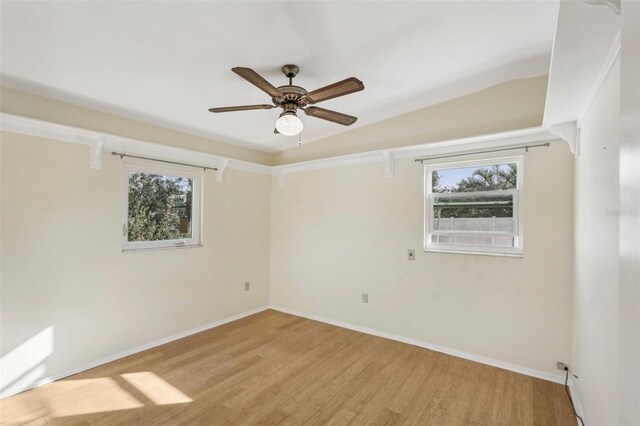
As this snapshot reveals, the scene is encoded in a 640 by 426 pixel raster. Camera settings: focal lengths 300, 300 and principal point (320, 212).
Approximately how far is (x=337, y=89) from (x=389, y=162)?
164 centimetres

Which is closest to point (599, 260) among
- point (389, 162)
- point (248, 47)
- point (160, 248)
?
point (389, 162)

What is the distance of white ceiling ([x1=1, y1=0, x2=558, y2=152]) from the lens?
180cm

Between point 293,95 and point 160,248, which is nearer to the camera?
point 293,95

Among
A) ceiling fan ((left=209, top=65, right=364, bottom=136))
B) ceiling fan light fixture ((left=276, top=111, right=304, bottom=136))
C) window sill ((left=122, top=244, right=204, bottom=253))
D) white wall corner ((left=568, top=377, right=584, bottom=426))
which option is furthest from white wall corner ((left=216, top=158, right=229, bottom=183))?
white wall corner ((left=568, top=377, right=584, bottom=426))

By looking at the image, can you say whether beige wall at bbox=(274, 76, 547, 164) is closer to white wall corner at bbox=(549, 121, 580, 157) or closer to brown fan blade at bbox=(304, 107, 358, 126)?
white wall corner at bbox=(549, 121, 580, 157)

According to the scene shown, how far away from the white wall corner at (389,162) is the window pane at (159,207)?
237 cm

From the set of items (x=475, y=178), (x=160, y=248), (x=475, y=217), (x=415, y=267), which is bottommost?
(x=415, y=267)

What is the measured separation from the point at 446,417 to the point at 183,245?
10.1 feet

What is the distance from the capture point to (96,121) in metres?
2.81

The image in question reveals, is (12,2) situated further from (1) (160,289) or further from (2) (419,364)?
(2) (419,364)

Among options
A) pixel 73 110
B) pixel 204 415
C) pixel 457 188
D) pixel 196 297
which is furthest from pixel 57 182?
pixel 457 188

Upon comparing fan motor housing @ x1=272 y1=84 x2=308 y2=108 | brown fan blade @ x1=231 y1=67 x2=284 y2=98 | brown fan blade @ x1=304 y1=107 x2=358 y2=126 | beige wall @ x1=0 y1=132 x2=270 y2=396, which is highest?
fan motor housing @ x1=272 y1=84 x2=308 y2=108

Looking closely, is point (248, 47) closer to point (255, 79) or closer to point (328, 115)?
point (255, 79)

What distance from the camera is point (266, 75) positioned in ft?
8.11
